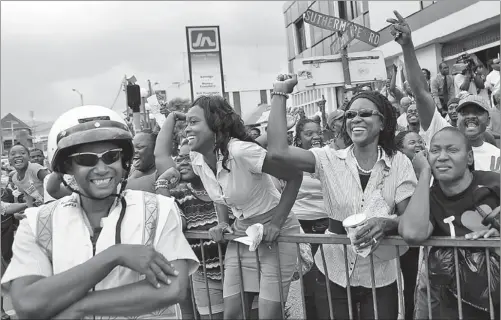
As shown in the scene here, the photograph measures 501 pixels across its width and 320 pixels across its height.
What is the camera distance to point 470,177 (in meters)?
3.32

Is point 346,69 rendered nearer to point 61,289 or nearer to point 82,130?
point 82,130

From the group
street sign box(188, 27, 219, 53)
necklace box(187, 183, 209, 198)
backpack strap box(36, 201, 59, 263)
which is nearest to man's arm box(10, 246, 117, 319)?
backpack strap box(36, 201, 59, 263)

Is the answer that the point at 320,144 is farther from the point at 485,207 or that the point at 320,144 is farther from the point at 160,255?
the point at 160,255

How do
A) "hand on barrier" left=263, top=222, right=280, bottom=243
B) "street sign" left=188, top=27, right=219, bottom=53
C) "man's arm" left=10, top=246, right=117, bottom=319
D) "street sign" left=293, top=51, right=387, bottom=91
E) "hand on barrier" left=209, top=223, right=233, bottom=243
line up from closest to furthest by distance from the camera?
"man's arm" left=10, top=246, right=117, bottom=319 → "hand on barrier" left=263, top=222, right=280, bottom=243 → "hand on barrier" left=209, top=223, right=233, bottom=243 → "street sign" left=293, top=51, right=387, bottom=91 → "street sign" left=188, top=27, right=219, bottom=53

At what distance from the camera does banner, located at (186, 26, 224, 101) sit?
857cm

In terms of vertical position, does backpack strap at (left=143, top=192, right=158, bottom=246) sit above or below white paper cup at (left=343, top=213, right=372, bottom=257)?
above

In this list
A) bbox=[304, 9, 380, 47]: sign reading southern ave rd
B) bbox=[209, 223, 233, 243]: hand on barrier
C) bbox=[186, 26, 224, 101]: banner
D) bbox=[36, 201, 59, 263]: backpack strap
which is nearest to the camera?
bbox=[36, 201, 59, 263]: backpack strap

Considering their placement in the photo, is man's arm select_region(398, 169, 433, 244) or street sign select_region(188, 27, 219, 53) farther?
street sign select_region(188, 27, 219, 53)

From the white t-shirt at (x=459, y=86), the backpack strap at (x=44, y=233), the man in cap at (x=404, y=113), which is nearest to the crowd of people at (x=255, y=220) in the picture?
the backpack strap at (x=44, y=233)

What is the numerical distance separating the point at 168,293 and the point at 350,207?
5.00 feet

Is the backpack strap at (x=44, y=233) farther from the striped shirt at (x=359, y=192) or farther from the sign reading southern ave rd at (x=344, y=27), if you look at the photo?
the sign reading southern ave rd at (x=344, y=27)

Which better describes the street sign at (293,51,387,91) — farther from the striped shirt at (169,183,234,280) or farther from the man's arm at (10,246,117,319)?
the man's arm at (10,246,117,319)

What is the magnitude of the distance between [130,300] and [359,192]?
1.69m

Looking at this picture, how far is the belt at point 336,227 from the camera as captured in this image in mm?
3484
